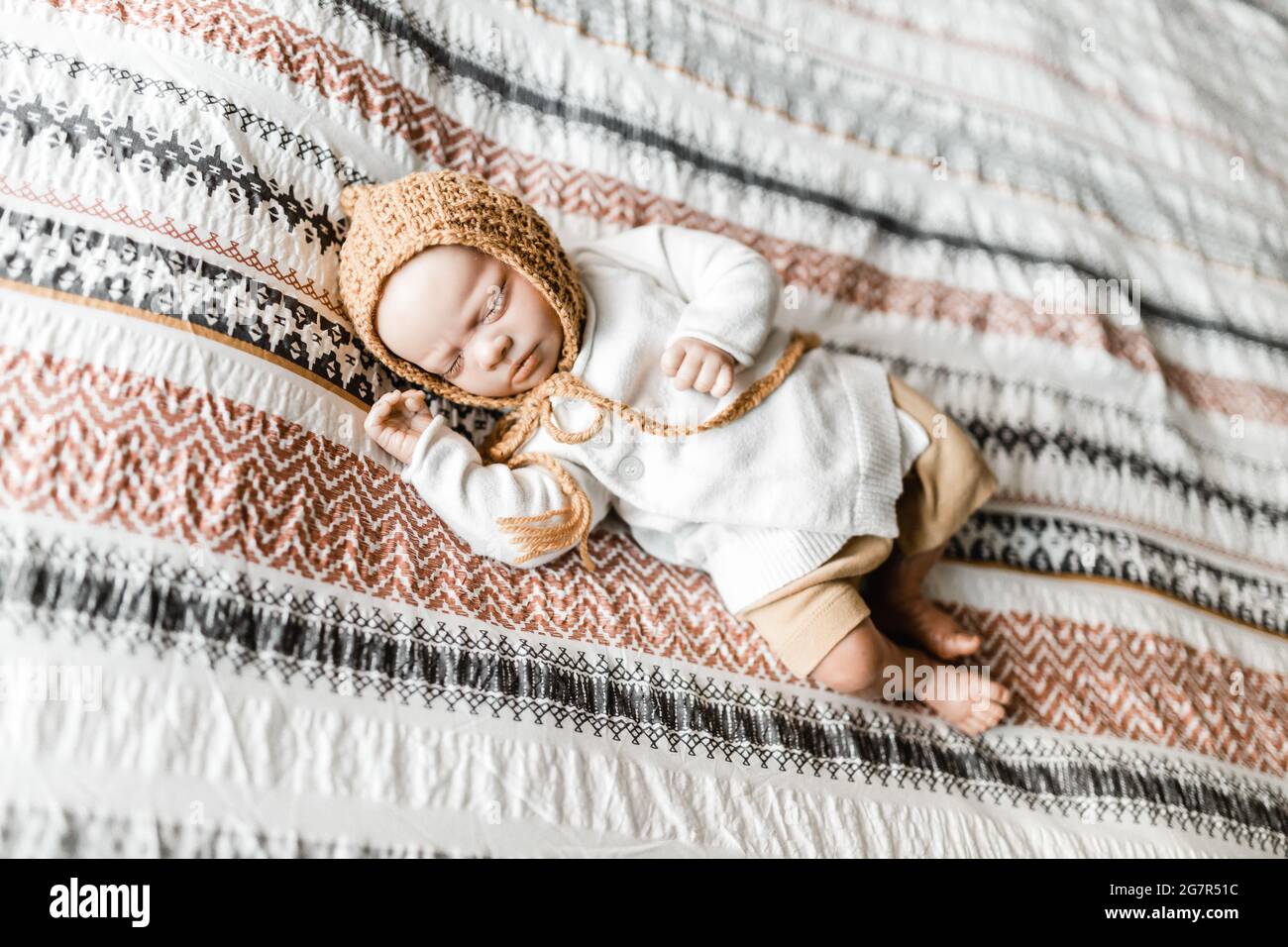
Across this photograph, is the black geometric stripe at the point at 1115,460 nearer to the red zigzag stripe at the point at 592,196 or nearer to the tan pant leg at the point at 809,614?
the red zigzag stripe at the point at 592,196

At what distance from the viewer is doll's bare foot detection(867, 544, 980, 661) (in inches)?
47.0

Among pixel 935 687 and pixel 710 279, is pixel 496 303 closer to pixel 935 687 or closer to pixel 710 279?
pixel 710 279

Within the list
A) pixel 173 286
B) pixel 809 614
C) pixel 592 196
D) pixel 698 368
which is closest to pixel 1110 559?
pixel 809 614

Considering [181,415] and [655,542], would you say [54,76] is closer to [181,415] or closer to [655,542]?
[181,415]

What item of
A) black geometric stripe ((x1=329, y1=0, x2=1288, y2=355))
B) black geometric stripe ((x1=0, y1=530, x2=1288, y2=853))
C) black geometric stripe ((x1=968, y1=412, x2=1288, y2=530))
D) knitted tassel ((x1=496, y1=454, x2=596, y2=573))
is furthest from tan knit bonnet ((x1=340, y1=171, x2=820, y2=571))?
black geometric stripe ((x1=968, y1=412, x2=1288, y2=530))

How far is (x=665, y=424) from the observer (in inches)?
43.3

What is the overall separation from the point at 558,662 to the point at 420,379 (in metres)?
0.37

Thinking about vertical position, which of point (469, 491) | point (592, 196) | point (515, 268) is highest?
point (592, 196)

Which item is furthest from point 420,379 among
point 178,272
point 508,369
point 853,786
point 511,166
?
point 853,786

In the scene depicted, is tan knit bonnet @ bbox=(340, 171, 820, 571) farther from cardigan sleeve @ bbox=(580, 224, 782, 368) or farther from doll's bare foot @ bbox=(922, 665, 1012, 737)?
doll's bare foot @ bbox=(922, 665, 1012, 737)

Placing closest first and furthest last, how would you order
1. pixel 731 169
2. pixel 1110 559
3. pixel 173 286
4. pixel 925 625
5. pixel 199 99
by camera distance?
pixel 173 286
pixel 199 99
pixel 925 625
pixel 1110 559
pixel 731 169

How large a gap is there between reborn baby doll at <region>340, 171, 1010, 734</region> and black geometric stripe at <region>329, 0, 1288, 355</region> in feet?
0.81

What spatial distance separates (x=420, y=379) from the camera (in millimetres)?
1079

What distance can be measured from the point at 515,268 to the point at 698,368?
0.77ft
